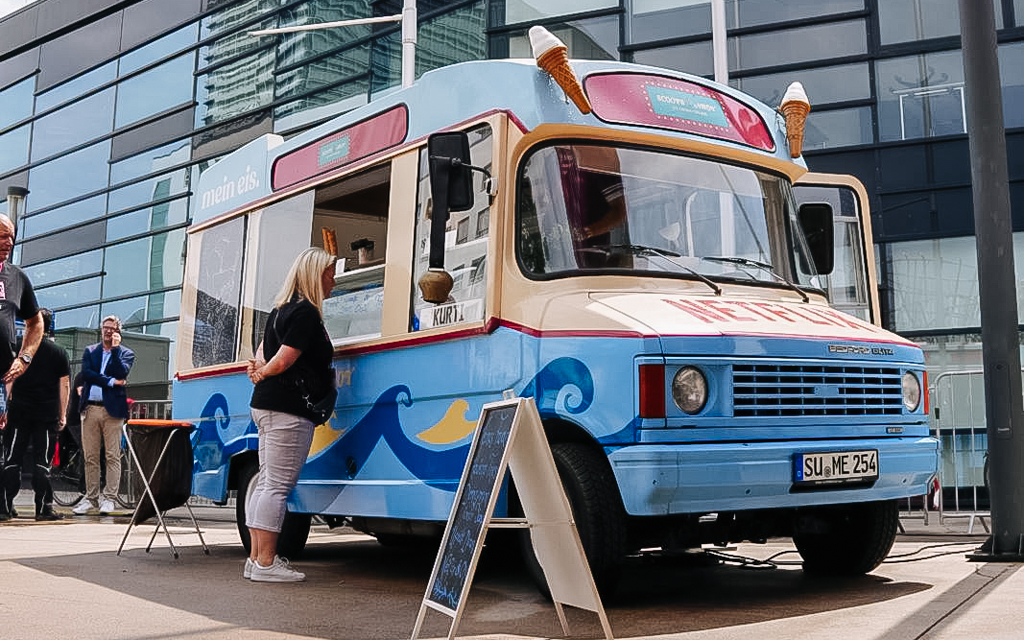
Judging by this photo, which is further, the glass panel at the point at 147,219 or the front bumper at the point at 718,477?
the glass panel at the point at 147,219

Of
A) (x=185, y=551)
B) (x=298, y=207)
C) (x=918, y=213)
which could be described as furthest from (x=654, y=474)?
(x=918, y=213)

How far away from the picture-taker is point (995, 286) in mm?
7758

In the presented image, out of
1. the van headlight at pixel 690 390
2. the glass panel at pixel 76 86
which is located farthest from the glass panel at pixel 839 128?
the glass panel at pixel 76 86

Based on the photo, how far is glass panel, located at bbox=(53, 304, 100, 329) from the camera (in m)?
26.3

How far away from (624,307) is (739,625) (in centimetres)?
152

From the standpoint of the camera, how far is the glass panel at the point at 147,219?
2430 centimetres

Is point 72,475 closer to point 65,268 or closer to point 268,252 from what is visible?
point 268,252

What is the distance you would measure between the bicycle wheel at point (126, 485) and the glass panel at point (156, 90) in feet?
40.8

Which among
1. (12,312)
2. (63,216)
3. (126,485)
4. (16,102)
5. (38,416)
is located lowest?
(126,485)

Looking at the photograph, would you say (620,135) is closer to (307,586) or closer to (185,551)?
(307,586)

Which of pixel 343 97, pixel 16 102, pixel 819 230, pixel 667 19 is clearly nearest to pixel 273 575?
pixel 819 230

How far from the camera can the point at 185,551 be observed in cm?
923

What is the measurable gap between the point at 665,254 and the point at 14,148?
29196mm

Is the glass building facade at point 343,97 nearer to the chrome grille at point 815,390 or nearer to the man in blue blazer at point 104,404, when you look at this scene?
the man in blue blazer at point 104,404
